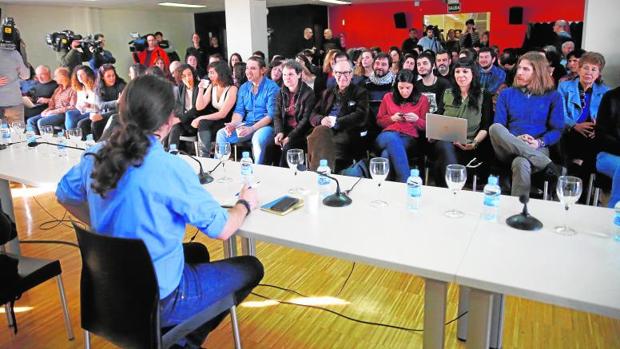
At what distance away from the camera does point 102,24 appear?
1209cm

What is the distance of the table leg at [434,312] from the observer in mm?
1472

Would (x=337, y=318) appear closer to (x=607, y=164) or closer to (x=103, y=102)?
(x=607, y=164)

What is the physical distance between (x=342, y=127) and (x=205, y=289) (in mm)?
2402

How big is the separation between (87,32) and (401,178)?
412 inches

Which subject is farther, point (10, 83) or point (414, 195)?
point (10, 83)

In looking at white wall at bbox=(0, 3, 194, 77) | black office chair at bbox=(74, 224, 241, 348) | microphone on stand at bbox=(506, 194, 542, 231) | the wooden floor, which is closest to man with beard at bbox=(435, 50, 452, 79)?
the wooden floor

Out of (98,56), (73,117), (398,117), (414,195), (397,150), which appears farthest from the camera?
(98,56)

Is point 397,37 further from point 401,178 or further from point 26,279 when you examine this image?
point 26,279

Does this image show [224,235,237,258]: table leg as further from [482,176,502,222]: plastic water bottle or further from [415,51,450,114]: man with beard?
[415,51,450,114]: man with beard

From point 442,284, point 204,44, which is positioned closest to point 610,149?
point 442,284

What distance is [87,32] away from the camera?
1170 centimetres

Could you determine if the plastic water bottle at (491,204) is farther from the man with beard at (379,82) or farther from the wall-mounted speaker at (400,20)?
the wall-mounted speaker at (400,20)

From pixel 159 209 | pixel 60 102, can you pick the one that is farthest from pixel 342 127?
pixel 60 102

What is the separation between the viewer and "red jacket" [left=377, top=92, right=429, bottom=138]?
377 centimetres
